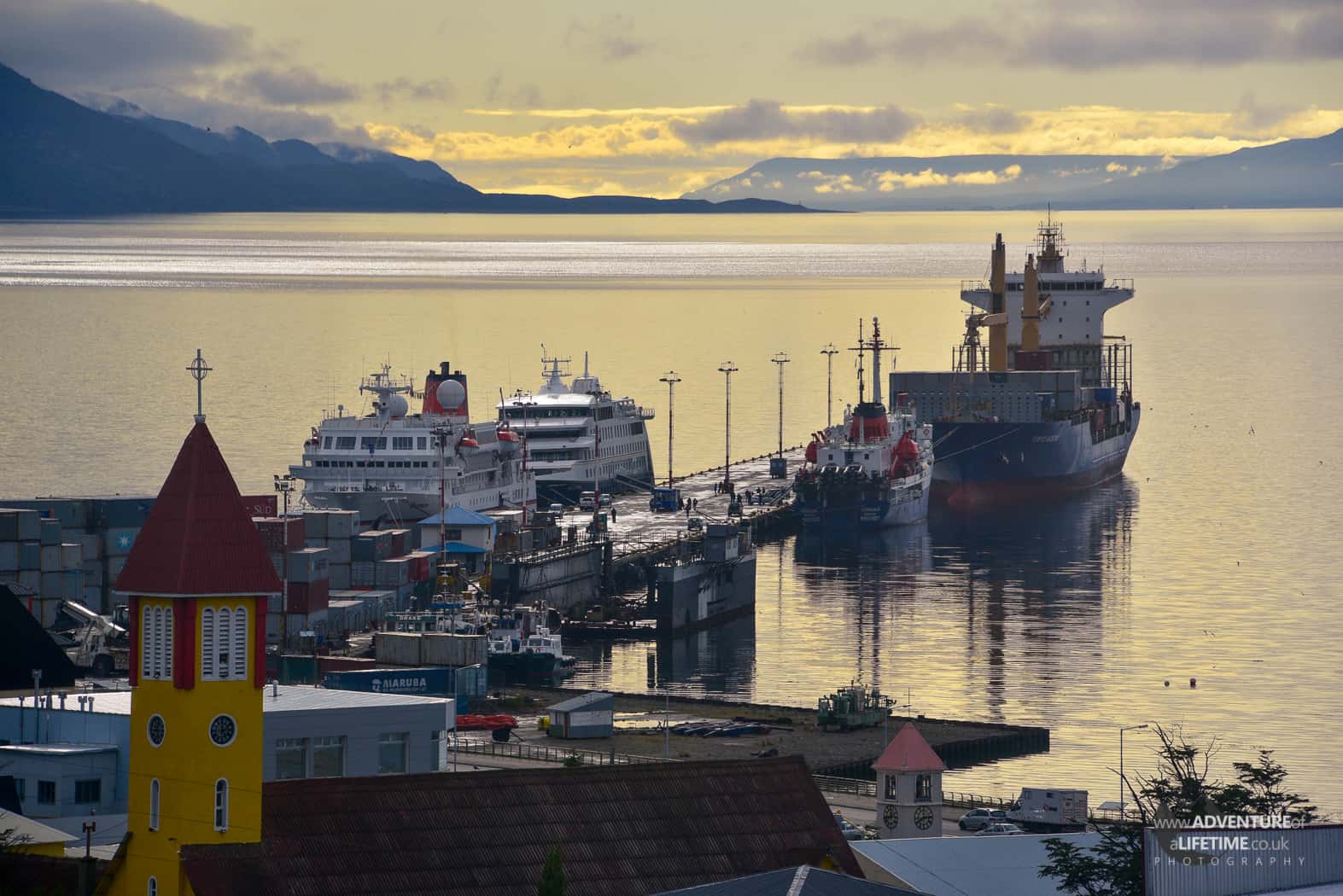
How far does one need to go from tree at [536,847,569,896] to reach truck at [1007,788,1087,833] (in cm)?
2149

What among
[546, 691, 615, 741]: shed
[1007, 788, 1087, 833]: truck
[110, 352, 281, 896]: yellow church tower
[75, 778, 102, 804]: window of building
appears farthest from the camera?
[546, 691, 615, 741]: shed

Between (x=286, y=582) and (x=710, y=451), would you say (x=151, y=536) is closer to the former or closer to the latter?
(x=286, y=582)

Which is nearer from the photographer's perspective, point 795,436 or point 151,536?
point 151,536

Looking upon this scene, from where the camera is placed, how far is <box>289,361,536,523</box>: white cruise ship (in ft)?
295

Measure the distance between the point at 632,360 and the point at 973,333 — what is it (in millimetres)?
63784

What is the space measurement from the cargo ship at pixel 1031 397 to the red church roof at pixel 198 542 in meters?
97.6

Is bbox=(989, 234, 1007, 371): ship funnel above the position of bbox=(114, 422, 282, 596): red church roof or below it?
above

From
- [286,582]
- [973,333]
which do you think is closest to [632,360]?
[973,333]

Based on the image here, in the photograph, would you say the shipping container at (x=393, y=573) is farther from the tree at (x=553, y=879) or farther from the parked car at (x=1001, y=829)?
the tree at (x=553, y=879)

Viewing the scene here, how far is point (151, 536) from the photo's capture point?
26.6 meters

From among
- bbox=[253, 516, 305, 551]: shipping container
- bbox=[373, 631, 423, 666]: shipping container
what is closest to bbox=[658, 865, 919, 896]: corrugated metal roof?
bbox=[373, 631, 423, 666]: shipping container

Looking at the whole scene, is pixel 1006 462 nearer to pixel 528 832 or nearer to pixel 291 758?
pixel 291 758

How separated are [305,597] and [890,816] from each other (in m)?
33.2

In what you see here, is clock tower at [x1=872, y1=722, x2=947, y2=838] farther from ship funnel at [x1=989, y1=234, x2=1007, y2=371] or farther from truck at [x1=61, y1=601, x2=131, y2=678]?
ship funnel at [x1=989, y1=234, x2=1007, y2=371]
